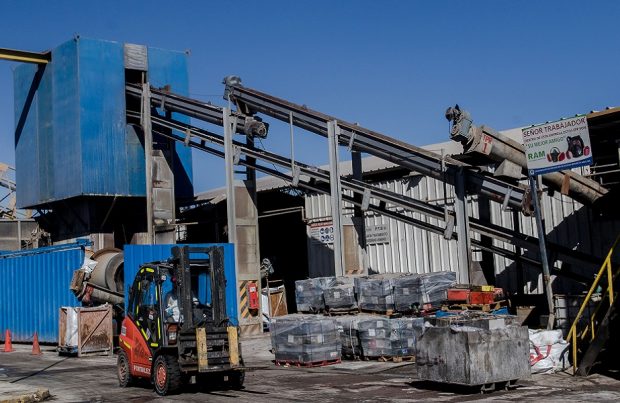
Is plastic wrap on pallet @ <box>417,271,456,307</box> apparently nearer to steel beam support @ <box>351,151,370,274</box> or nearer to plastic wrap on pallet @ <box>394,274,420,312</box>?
plastic wrap on pallet @ <box>394,274,420,312</box>

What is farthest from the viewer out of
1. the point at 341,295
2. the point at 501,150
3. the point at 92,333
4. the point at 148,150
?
the point at 148,150

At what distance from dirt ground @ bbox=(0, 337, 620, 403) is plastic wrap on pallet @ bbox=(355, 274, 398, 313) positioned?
1929 millimetres

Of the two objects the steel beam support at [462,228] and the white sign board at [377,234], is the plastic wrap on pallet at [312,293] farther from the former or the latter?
the white sign board at [377,234]

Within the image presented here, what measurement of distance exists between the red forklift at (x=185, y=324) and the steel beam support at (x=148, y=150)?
57.6 feet

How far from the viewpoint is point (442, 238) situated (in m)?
28.2

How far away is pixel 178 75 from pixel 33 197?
342 inches

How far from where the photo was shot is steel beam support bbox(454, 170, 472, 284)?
2278 centimetres

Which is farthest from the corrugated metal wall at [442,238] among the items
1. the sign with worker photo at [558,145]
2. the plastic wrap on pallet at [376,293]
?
the sign with worker photo at [558,145]

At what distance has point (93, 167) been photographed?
107 feet

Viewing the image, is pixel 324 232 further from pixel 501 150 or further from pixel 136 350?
pixel 136 350

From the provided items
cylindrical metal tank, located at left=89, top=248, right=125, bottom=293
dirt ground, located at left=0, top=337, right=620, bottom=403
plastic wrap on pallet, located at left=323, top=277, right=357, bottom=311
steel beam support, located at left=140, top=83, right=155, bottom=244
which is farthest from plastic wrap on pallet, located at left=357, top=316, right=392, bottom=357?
steel beam support, located at left=140, top=83, right=155, bottom=244

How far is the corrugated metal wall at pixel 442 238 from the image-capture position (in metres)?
23.9

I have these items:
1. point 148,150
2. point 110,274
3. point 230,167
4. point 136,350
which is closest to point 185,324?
point 136,350

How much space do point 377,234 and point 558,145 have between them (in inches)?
544
